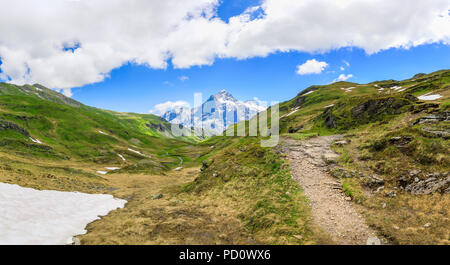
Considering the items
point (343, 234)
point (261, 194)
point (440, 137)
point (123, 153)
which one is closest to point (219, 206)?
point (261, 194)

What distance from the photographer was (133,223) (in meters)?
20.7

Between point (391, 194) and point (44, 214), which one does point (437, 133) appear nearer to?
point (391, 194)

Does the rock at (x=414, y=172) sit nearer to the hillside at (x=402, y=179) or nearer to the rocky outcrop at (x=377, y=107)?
the hillside at (x=402, y=179)

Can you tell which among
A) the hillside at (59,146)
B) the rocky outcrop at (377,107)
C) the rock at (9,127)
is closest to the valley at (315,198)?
the rocky outcrop at (377,107)

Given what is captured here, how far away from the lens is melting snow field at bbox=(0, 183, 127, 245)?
1561cm

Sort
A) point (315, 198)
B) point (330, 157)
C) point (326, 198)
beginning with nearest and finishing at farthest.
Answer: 1. point (326, 198)
2. point (315, 198)
3. point (330, 157)

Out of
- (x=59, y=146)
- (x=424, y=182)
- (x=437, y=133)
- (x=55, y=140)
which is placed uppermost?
(x=55, y=140)

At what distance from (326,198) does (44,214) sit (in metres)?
29.1

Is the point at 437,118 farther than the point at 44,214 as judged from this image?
Yes

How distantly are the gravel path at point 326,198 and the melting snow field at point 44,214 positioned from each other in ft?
69.8

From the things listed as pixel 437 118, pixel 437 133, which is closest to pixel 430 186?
pixel 437 133

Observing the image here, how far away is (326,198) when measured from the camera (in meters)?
19.9

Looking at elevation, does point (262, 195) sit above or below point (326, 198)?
below

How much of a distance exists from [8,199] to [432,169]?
4267 cm
